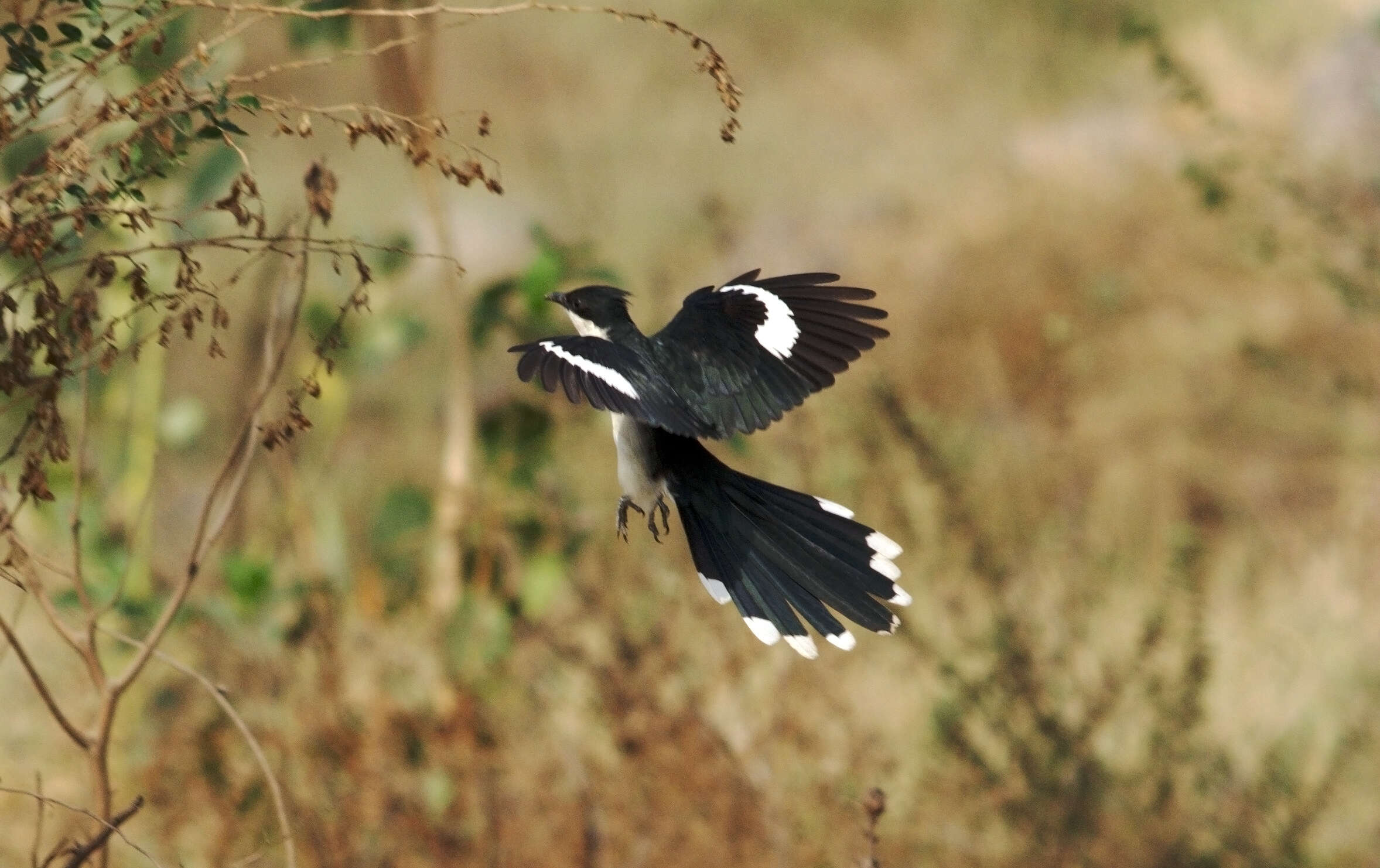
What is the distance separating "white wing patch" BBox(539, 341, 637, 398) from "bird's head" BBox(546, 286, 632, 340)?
0.28 m

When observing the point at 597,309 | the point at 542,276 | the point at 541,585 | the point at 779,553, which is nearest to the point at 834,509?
the point at 779,553

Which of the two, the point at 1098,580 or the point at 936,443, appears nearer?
the point at 1098,580

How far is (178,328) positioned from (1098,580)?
318 cm

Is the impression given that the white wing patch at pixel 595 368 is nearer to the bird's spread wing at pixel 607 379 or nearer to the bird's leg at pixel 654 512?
the bird's spread wing at pixel 607 379

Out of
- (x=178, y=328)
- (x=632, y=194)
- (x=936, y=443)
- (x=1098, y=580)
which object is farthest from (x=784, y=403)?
(x=632, y=194)

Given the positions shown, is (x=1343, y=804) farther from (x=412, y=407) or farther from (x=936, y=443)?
(x=412, y=407)

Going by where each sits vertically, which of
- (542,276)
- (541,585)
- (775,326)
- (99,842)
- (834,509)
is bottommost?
(99,842)

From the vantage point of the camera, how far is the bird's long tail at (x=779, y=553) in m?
1.41

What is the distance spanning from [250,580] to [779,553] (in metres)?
1.56

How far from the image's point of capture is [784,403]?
1.42m

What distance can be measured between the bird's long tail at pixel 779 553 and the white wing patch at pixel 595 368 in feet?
0.77

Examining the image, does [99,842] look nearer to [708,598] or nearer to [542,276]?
[542,276]

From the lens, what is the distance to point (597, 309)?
157cm

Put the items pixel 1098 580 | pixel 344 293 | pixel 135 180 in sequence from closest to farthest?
pixel 135 180 < pixel 1098 580 < pixel 344 293
